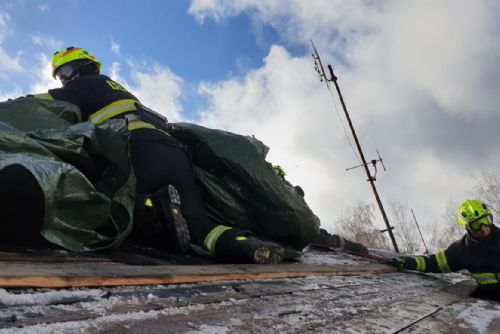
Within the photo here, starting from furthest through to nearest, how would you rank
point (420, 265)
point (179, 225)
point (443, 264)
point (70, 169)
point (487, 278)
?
point (443, 264) < point (420, 265) < point (487, 278) < point (179, 225) < point (70, 169)

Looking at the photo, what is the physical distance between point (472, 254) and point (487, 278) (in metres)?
0.34

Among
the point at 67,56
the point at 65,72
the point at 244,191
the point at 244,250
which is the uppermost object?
the point at 67,56

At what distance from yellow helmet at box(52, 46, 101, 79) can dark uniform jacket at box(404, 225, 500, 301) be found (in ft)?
12.6

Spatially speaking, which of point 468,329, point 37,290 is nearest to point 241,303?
point 37,290

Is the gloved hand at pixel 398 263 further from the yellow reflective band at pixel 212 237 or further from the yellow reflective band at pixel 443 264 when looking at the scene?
the yellow reflective band at pixel 212 237

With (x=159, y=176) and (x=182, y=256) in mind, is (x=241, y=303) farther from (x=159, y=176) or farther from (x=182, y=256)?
(x=159, y=176)

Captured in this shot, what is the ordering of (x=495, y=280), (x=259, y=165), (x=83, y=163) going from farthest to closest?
(x=495, y=280)
(x=259, y=165)
(x=83, y=163)

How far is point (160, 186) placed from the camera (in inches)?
88.0

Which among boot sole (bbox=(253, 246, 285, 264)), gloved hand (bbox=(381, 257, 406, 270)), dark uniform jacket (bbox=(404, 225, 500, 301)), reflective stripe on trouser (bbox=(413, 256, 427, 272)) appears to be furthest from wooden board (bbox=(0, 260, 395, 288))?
dark uniform jacket (bbox=(404, 225, 500, 301))

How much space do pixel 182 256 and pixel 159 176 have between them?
0.53 meters

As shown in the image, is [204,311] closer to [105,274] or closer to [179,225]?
[105,274]

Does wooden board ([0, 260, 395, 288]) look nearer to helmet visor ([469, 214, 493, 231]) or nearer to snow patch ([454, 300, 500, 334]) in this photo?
snow patch ([454, 300, 500, 334])

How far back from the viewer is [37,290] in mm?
825

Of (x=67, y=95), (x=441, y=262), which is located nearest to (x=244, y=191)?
(x=67, y=95)
